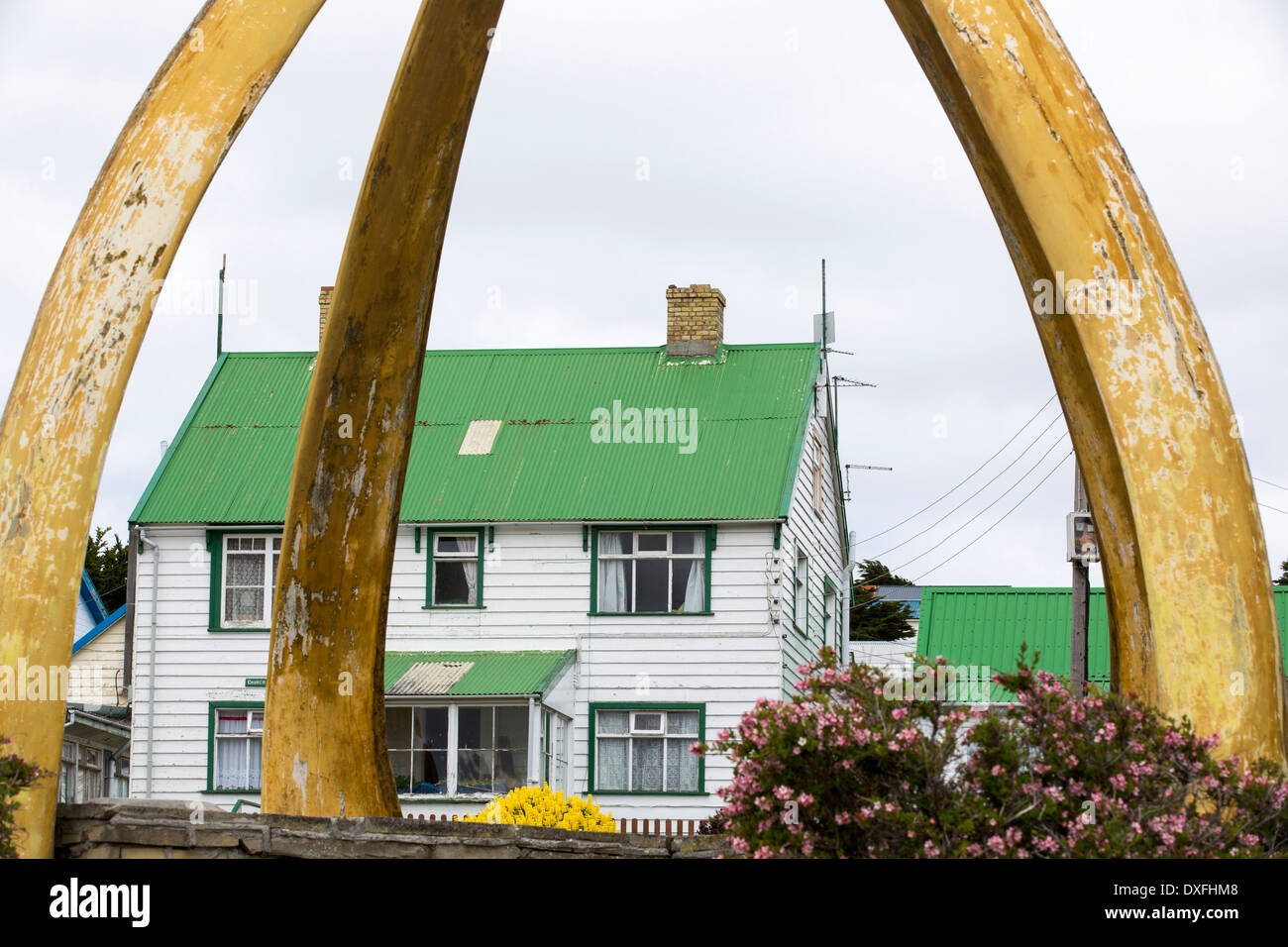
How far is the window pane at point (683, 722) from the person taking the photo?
27.3 meters

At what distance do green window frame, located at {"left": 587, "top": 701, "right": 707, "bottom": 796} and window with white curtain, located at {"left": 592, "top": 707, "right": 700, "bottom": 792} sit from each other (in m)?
0.03

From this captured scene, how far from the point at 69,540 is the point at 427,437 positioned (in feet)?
65.4

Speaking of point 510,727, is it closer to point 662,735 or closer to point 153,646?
point 662,735

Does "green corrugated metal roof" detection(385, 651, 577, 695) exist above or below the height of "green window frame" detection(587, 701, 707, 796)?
above

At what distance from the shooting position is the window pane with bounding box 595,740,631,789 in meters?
27.3

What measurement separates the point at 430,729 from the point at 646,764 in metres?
3.55

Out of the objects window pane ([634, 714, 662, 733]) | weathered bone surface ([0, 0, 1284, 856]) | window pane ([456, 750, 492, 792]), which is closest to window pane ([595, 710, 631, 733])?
window pane ([634, 714, 662, 733])

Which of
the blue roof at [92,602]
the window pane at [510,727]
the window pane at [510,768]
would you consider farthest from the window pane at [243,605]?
the blue roof at [92,602]

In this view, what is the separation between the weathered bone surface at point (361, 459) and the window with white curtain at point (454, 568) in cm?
1575

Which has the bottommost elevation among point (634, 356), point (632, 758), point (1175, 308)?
point (632, 758)

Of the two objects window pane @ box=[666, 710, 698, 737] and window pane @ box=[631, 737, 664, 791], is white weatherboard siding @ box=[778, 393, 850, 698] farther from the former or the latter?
window pane @ box=[631, 737, 664, 791]

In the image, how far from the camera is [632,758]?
27375mm
